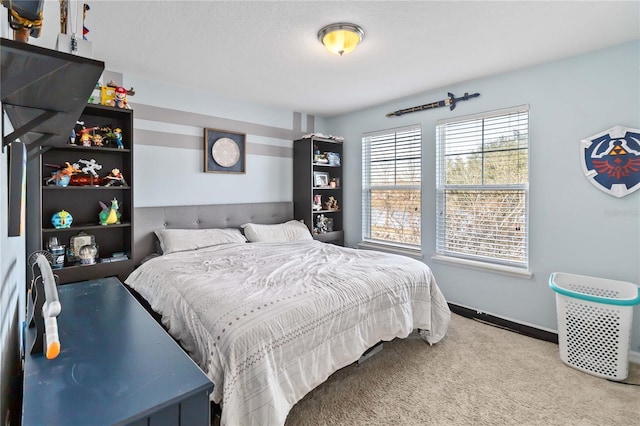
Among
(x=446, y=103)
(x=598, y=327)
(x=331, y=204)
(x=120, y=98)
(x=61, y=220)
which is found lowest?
(x=598, y=327)

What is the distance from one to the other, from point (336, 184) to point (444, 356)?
272 cm

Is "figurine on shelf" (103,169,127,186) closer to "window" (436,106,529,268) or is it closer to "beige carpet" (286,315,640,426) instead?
"beige carpet" (286,315,640,426)

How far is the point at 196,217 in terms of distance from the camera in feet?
11.4

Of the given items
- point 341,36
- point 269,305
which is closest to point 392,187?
point 341,36

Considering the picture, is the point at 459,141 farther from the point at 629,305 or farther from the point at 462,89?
the point at 629,305

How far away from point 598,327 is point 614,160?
1262 millimetres

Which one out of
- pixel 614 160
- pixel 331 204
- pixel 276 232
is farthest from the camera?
pixel 331 204

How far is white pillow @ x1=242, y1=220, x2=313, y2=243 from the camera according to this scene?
356 centimetres

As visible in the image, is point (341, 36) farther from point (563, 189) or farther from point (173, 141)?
point (563, 189)

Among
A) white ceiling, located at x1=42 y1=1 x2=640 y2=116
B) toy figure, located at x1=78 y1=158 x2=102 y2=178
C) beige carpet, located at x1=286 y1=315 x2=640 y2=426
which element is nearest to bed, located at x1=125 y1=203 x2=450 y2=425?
beige carpet, located at x1=286 y1=315 x2=640 y2=426

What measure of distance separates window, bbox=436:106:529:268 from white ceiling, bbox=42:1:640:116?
20.2 inches

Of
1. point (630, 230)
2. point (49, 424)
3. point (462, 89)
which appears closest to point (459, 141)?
point (462, 89)

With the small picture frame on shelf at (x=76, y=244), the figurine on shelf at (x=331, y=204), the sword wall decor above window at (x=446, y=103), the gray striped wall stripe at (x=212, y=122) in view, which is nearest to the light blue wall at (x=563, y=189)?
the sword wall decor above window at (x=446, y=103)

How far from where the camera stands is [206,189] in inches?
141
